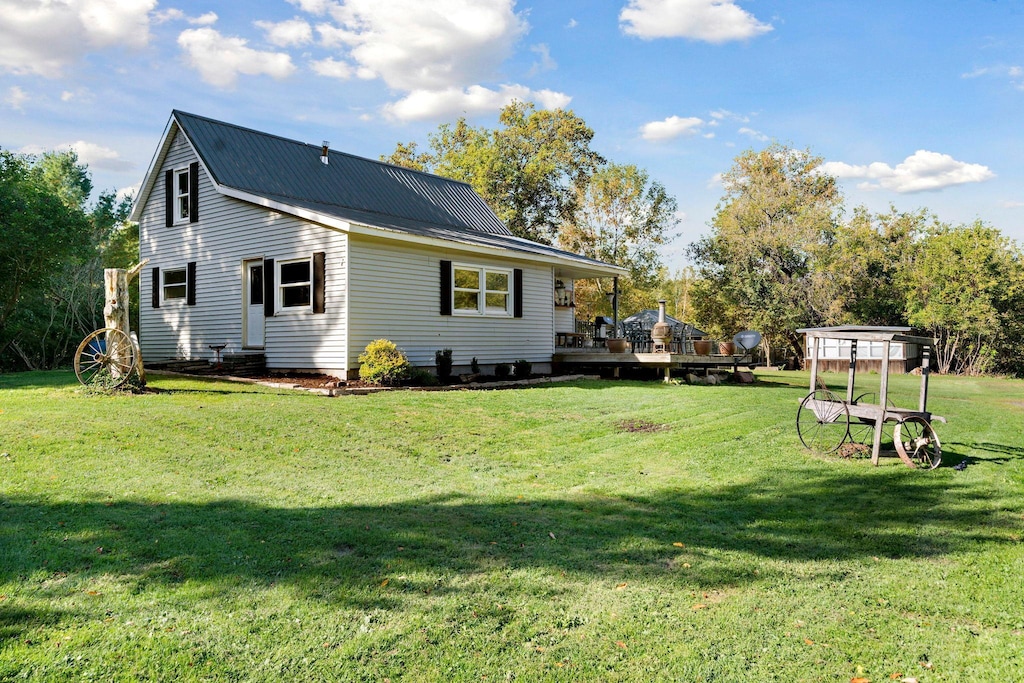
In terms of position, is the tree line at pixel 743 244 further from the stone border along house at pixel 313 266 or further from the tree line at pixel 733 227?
the stone border along house at pixel 313 266

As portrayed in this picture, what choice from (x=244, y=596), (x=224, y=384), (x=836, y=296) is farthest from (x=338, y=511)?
(x=836, y=296)

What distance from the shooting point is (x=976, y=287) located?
25.7 m

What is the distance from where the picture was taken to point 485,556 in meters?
4.31

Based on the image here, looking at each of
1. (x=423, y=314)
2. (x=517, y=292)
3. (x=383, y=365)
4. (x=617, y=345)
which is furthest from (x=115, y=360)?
(x=617, y=345)

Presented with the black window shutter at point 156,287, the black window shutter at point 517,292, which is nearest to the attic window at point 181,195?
the black window shutter at point 156,287

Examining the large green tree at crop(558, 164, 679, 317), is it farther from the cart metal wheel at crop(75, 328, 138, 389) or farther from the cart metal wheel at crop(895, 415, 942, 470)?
the cart metal wheel at crop(895, 415, 942, 470)

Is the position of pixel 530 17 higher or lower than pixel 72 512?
higher

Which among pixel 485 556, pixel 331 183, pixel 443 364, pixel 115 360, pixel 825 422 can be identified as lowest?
pixel 485 556

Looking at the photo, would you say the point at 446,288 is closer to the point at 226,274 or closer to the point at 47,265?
the point at 226,274

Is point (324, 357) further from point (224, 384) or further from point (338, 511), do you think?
point (338, 511)

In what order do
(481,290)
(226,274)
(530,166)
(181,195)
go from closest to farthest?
(226,274)
(481,290)
(181,195)
(530,166)

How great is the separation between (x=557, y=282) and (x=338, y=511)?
1520 cm

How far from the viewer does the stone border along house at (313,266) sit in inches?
540

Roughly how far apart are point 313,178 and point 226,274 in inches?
133
